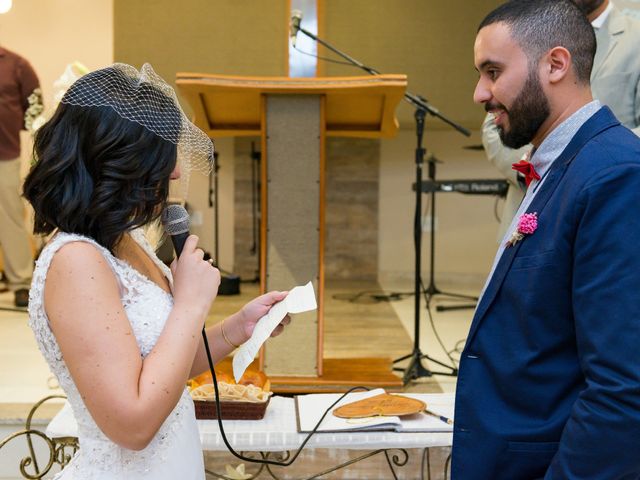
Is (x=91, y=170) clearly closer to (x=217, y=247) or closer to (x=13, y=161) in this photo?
(x=13, y=161)

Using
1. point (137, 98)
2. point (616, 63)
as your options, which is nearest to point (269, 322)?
point (137, 98)

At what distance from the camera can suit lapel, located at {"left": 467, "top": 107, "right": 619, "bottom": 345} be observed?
126 centimetres

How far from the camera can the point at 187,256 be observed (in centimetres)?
136

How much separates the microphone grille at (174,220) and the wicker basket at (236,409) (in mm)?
934

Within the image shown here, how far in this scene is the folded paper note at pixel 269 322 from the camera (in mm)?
1429

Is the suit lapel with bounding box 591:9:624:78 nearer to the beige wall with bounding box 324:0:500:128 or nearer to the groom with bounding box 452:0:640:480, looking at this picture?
the groom with bounding box 452:0:640:480

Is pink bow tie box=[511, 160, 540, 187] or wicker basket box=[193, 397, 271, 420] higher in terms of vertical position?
pink bow tie box=[511, 160, 540, 187]

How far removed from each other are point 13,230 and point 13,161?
509 mm

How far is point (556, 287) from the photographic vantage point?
1198 mm

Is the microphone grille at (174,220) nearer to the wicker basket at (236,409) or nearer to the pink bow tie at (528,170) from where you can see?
the pink bow tie at (528,170)

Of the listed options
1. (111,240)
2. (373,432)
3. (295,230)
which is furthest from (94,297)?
(295,230)

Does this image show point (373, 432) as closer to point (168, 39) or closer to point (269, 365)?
point (269, 365)

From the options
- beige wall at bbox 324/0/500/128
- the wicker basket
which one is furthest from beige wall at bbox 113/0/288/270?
the wicker basket

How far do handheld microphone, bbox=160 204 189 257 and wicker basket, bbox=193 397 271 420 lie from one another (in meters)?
0.92
